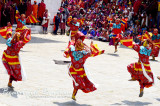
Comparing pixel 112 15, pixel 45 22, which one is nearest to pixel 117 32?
pixel 112 15

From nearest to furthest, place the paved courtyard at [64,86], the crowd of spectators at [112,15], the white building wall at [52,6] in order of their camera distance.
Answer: the paved courtyard at [64,86] → the crowd of spectators at [112,15] → the white building wall at [52,6]

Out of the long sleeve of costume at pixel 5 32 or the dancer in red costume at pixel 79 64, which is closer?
the dancer in red costume at pixel 79 64

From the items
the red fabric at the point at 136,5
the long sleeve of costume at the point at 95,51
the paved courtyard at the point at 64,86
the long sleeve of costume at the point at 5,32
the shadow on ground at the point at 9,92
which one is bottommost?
the paved courtyard at the point at 64,86

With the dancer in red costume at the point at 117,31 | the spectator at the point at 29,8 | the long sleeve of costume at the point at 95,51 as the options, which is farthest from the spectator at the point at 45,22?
the long sleeve of costume at the point at 95,51

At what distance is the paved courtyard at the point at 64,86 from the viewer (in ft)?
27.6

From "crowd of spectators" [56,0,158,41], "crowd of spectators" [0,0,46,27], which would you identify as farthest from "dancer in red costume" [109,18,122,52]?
"crowd of spectators" [0,0,46,27]

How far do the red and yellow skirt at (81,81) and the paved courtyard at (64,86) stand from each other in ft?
1.15

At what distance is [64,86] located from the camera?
9969 millimetres

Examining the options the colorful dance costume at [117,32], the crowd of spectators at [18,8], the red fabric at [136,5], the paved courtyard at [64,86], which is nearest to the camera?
the paved courtyard at [64,86]

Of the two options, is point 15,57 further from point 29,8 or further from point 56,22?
point 56,22

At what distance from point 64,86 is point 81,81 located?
1.87 m

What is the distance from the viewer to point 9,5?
2403cm

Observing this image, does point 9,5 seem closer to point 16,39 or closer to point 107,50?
point 107,50

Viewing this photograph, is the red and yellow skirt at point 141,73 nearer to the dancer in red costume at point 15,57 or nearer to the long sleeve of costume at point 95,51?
the long sleeve of costume at point 95,51
